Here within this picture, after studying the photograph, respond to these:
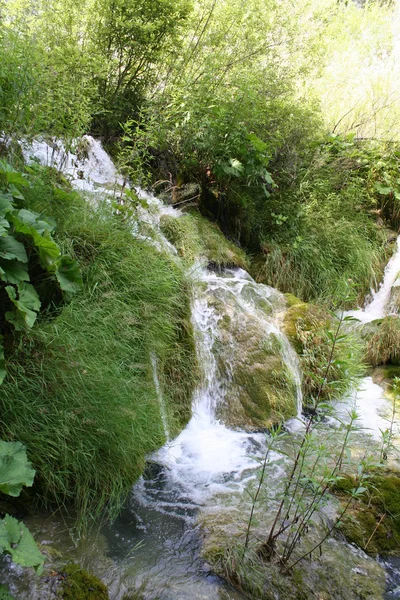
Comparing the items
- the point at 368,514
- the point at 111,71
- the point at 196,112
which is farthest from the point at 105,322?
the point at 111,71

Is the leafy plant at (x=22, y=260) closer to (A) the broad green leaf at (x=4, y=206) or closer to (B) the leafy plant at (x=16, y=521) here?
(A) the broad green leaf at (x=4, y=206)

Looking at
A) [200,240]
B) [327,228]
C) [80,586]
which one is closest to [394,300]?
[327,228]

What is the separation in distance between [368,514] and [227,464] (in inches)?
41.4

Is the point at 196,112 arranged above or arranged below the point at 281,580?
above

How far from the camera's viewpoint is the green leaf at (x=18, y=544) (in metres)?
1.75

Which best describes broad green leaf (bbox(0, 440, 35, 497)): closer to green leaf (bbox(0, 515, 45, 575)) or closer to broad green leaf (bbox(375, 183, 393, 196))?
green leaf (bbox(0, 515, 45, 575))

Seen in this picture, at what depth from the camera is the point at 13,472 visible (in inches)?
78.4

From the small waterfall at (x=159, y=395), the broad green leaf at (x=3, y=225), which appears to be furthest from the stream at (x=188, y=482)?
the broad green leaf at (x=3, y=225)

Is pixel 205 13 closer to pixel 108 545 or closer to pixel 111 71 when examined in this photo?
pixel 111 71

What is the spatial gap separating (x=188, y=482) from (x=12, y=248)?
6.48 ft

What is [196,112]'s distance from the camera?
19.8 ft

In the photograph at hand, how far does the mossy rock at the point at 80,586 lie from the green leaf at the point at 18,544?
0.24m

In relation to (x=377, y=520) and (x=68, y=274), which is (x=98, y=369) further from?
(x=377, y=520)

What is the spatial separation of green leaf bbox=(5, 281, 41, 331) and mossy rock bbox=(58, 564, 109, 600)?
126 cm
